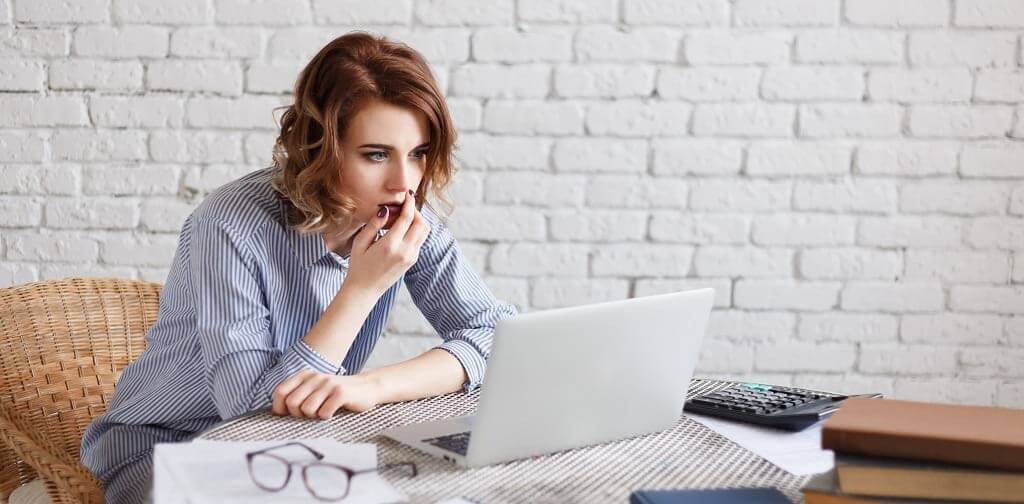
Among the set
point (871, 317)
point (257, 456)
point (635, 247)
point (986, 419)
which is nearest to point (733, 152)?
point (635, 247)

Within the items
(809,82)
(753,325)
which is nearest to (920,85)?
(809,82)

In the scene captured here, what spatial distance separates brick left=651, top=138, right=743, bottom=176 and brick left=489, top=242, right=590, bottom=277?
25cm

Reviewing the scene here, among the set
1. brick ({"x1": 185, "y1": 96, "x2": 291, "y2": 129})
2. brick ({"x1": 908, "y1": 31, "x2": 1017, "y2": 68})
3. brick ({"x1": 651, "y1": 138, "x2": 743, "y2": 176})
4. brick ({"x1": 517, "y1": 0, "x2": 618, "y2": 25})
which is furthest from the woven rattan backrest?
brick ({"x1": 908, "y1": 31, "x2": 1017, "y2": 68})

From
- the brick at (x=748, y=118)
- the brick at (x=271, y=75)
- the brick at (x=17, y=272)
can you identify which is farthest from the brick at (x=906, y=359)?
the brick at (x=17, y=272)

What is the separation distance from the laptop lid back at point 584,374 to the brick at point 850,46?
1266 millimetres

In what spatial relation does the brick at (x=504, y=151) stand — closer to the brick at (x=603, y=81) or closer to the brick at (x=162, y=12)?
the brick at (x=603, y=81)

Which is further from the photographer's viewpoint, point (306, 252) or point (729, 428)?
point (306, 252)

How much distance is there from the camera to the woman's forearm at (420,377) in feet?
4.47

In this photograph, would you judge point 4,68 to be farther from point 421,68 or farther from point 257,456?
point 257,456

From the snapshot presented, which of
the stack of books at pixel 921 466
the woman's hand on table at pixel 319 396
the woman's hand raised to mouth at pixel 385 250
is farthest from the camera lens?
the woman's hand raised to mouth at pixel 385 250

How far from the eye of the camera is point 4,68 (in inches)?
92.0

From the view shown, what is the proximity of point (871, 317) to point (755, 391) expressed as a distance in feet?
3.49

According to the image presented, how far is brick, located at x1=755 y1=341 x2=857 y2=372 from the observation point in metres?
2.40

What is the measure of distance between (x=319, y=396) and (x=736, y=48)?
1.40 meters
